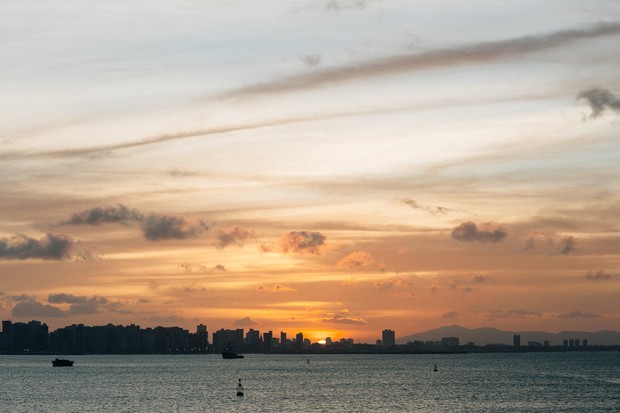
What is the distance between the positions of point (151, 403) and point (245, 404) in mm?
19823

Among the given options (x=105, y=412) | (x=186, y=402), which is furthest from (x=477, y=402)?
(x=105, y=412)

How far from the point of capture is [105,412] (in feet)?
584

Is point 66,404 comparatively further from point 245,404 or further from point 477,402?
point 477,402

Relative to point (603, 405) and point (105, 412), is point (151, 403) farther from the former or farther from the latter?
point (603, 405)

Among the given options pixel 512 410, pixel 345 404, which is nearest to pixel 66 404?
pixel 345 404

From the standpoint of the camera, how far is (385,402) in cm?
19650

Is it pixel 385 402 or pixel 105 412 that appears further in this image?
pixel 385 402

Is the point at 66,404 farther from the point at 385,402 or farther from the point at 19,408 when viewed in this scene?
the point at 385,402

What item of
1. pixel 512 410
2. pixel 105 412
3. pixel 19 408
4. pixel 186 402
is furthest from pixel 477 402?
pixel 19 408

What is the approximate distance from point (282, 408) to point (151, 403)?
30316mm

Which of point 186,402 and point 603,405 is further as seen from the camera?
point 186,402

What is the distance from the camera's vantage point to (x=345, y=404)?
7520 inches

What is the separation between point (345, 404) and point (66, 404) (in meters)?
57.3

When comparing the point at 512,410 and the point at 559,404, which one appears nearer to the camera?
the point at 512,410
